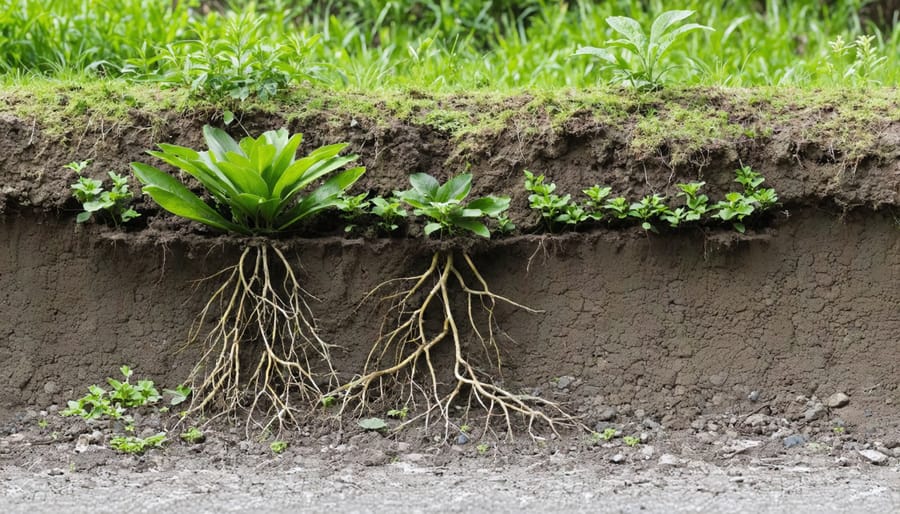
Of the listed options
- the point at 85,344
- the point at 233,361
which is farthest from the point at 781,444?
the point at 85,344

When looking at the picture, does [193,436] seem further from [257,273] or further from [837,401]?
[837,401]

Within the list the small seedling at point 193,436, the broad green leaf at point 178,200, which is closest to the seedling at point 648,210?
the broad green leaf at point 178,200

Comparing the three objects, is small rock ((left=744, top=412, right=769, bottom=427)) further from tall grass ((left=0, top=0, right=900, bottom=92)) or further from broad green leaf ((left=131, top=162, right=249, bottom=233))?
broad green leaf ((left=131, top=162, right=249, bottom=233))

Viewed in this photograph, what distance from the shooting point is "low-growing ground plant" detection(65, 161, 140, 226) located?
4004 mm

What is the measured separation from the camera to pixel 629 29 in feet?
14.5

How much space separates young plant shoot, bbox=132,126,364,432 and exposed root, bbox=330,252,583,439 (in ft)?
0.82

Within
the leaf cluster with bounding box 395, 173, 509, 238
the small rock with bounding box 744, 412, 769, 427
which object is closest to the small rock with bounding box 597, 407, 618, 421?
the small rock with bounding box 744, 412, 769, 427

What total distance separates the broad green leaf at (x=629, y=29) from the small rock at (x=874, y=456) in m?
2.06

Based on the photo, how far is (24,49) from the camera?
203 inches

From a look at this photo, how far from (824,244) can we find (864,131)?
1.76 ft

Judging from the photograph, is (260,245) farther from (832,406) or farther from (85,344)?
(832,406)

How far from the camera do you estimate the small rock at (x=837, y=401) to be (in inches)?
155

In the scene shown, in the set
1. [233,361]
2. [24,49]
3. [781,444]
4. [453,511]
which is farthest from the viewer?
[24,49]

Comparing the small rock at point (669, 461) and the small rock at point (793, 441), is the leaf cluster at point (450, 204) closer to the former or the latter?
the small rock at point (669, 461)
